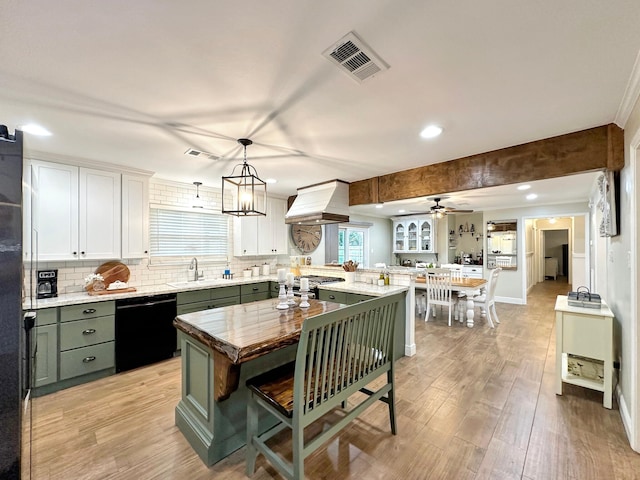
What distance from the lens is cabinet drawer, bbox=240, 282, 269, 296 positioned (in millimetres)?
4327

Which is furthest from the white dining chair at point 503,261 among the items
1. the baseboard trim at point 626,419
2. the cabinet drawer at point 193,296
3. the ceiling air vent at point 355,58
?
the ceiling air vent at point 355,58

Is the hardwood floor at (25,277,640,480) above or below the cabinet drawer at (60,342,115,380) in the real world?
below

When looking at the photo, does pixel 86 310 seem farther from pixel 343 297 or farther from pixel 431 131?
pixel 431 131

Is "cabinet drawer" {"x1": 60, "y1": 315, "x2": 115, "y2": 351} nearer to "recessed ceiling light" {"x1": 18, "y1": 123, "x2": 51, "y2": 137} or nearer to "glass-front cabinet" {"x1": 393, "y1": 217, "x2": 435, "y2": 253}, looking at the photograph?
"recessed ceiling light" {"x1": 18, "y1": 123, "x2": 51, "y2": 137}

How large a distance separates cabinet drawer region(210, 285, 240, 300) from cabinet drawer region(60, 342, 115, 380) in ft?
4.06

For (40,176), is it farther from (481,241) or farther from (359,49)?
(481,241)

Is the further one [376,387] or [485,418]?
[376,387]

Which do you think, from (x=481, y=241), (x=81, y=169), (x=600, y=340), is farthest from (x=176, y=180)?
(x=481, y=241)

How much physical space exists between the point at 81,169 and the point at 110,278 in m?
1.35

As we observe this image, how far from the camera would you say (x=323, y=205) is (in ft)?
13.2

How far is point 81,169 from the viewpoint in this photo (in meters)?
3.18

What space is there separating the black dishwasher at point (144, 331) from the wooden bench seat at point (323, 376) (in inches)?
85.7

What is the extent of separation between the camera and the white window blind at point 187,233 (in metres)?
4.09

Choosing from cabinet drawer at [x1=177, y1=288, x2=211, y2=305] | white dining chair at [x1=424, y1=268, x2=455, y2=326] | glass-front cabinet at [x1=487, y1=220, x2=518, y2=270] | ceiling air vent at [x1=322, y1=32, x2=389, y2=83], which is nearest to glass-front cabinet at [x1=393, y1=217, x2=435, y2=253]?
glass-front cabinet at [x1=487, y1=220, x2=518, y2=270]
